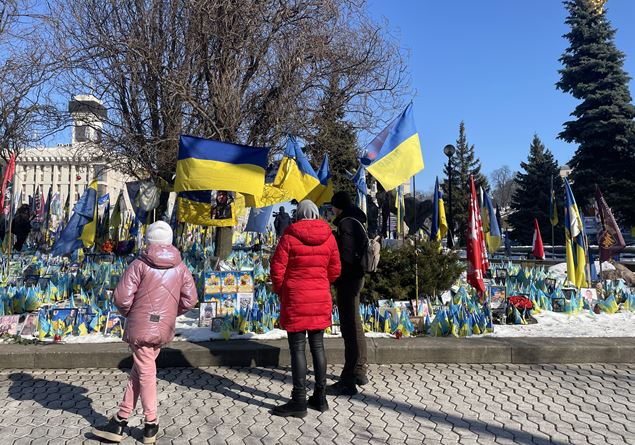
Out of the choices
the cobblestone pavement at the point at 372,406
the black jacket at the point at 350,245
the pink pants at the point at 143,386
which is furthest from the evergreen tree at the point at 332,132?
the pink pants at the point at 143,386

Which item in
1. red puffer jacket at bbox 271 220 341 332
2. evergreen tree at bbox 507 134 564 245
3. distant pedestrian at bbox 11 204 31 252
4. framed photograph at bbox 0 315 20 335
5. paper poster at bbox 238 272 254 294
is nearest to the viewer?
red puffer jacket at bbox 271 220 341 332

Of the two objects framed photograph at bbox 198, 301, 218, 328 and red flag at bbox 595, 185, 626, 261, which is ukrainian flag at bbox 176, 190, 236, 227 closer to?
framed photograph at bbox 198, 301, 218, 328

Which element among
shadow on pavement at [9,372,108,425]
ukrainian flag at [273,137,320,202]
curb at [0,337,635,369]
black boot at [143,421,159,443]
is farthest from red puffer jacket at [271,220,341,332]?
ukrainian flag at [273,137,320,202]

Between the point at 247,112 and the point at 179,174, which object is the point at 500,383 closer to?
the point at 179,174

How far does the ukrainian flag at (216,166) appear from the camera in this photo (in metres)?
7.25

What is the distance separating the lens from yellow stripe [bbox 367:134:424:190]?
649cm

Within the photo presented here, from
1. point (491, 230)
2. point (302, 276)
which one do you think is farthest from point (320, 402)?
point (491, 230)

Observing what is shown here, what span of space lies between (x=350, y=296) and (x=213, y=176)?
354cm

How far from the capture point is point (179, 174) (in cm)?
730

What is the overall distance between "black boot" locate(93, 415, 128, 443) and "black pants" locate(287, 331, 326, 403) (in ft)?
4.29

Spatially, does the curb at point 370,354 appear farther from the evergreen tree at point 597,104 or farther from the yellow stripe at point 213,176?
the evergreen tree at point 597,104

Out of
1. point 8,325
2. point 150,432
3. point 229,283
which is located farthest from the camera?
point 229,283

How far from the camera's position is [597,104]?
26281mm

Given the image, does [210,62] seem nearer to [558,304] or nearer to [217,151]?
[217,151]
